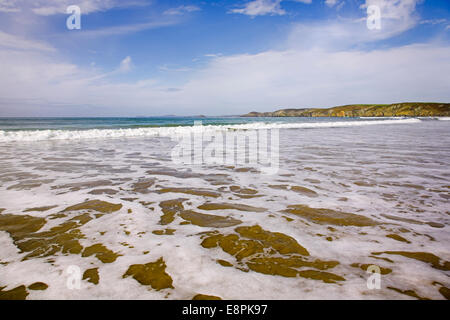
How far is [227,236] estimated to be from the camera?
2.67 meters

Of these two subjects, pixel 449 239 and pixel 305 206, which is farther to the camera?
pixel 305 206

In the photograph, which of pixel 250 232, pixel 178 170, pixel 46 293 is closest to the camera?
pixel 46 293

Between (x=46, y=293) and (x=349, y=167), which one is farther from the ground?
(x=349, y=167)

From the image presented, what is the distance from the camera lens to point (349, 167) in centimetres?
609

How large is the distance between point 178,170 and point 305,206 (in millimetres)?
3460

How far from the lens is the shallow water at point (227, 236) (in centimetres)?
190

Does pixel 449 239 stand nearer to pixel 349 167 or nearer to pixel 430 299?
pixel 430 299

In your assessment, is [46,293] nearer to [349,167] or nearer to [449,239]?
[449,239]

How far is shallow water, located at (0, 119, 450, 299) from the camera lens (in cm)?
190
